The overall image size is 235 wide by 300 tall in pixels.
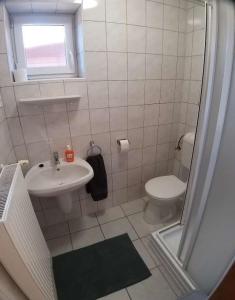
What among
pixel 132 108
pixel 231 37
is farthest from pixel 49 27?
pixel 231 37

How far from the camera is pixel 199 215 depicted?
0.99m

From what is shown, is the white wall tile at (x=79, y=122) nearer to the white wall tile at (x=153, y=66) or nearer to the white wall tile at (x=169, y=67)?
the white wall tile at (x=153, y=66)

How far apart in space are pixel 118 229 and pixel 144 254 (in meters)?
0.36

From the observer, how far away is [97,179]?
177 centimetres

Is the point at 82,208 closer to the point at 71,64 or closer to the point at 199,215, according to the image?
the point at 199,215

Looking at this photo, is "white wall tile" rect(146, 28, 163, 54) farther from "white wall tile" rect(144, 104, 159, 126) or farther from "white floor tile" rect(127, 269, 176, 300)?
"white floor tile" rect(127, 269, 176, 300)

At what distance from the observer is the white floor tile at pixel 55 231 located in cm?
179

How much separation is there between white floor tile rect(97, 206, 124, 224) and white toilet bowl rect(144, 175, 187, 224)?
0.30 meters

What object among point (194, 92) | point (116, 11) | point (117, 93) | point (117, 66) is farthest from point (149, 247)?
point (116, 11)

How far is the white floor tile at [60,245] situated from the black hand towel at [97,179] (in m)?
0.49

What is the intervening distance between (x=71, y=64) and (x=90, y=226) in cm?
163

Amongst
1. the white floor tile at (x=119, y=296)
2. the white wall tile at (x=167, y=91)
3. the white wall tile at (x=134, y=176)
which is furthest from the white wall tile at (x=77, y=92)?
the white floor tile at (x=119, y=296)

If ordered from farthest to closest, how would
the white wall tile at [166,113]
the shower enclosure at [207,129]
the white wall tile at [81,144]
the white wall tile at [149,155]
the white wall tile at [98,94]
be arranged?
1. the white wall tile at [149,155]
2. the white wall tile at [166,113]
3. the white wall tile at [81,144]
4. the white wall tile at [98,94]
5. the shower enclosure at [207,129]

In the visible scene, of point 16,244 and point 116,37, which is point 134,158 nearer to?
point 116,37
